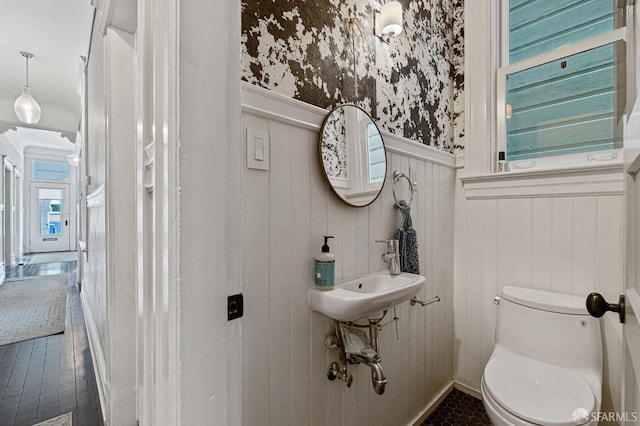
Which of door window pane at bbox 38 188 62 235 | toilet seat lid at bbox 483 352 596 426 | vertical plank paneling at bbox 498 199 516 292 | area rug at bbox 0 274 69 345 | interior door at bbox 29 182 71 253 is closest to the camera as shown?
toilet seat lid at bbox 483 352 596 426

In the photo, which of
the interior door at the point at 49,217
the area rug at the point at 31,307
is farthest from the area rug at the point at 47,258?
the area rug at the point at 31,307

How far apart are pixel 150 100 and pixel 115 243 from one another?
830 millimetres

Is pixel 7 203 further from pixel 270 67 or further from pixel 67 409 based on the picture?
pixel 270 67

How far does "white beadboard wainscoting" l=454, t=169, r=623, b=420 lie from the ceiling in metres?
3.04

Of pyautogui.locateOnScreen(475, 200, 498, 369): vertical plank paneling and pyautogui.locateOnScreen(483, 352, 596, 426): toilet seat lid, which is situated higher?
pyautogui.locateOnScreen(475, 200, 498, 369): vertical plank paneling

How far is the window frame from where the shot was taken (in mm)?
1566

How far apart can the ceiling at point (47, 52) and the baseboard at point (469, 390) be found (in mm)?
3572

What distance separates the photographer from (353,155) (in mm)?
1270

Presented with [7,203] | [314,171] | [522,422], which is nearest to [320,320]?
[314,171]

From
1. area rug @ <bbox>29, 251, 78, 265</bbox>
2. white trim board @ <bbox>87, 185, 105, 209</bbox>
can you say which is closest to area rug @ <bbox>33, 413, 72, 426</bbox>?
white trim board @ <bbox>87, 185, 105, 209</bbox>

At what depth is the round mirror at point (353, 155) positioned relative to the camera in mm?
1168

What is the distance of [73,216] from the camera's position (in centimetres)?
789

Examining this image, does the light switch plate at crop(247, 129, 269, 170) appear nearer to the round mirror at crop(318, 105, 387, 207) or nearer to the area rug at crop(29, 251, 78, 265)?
the round mirror at crop(318, 105, 387, 207)

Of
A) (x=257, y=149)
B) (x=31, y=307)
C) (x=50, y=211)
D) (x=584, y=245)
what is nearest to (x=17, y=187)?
(x=50, y=211)
